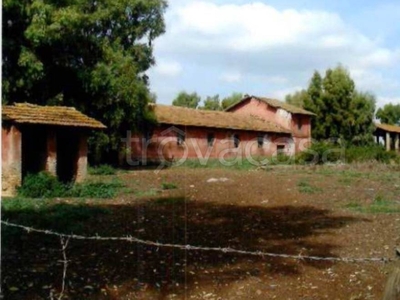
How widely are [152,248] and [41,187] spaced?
7122mm

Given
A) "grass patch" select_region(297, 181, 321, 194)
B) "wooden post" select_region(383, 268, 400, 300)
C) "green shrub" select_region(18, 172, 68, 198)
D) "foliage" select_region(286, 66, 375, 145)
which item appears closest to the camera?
"wooden post" select_region(383, 268, 400, 300)

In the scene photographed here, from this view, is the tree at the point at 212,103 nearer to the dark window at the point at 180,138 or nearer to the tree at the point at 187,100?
the tree at the point at 187,100

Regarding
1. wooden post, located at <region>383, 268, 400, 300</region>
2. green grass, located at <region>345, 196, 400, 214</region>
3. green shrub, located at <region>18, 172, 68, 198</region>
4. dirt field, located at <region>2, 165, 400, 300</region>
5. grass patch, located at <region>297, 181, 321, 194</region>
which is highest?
wooden post, located at <region>383, 268, 400, 300</region>

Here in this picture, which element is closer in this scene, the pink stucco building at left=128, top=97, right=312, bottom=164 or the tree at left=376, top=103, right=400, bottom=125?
the pink stucco building at left=128, top=97, right=312, bottom=164

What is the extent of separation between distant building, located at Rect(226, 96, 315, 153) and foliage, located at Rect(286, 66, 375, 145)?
4.76 feet

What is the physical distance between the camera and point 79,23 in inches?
867

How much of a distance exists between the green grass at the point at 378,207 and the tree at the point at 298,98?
33322 millimetres

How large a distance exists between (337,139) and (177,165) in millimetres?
16526

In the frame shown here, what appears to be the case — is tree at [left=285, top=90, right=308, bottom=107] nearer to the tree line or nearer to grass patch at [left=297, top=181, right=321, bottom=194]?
the tree line

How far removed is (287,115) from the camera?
1671 inches

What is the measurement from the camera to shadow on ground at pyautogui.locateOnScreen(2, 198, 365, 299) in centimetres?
613

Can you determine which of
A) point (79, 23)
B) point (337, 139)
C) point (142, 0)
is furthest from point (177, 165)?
point (337, 139)

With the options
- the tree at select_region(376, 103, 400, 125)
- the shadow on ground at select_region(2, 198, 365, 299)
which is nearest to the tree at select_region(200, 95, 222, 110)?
the tree at select_region(376, 103, 400, 125)

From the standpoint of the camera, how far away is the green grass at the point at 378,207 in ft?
40.4
